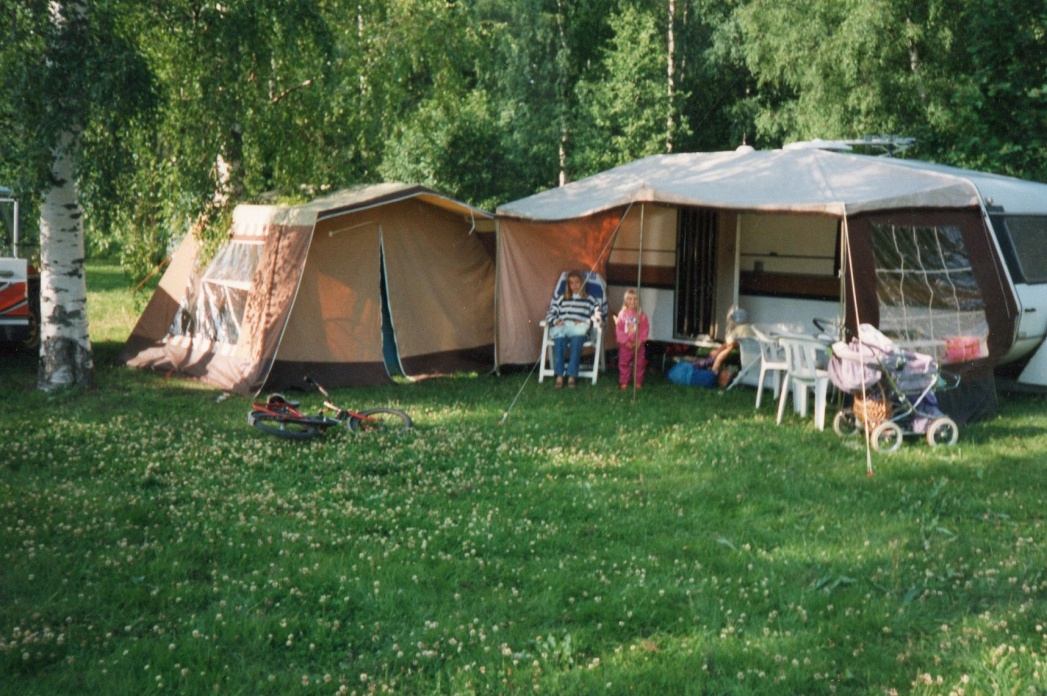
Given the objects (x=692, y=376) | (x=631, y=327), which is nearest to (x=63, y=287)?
(x=631, y=327)

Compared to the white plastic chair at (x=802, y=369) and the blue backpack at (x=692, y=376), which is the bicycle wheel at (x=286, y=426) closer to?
the white plastic chair at (x=802, y=369)

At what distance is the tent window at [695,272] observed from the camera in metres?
12.4

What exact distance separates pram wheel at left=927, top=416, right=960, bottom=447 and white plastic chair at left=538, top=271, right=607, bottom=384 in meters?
3.46

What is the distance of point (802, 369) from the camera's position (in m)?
9.55

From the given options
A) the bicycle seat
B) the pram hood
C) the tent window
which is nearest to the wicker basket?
the pram hood

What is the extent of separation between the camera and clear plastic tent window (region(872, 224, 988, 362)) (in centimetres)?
948

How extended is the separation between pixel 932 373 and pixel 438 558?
14.6ft

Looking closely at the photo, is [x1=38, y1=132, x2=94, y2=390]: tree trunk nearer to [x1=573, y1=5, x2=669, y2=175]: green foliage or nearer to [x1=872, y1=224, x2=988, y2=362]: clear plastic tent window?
[x1=872, y1=224, x2=988, y2=362]: clear plastic tent window

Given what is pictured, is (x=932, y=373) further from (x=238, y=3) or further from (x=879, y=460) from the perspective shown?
(x=238, y=3)

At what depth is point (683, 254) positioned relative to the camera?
1254cm

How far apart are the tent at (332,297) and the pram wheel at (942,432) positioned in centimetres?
496

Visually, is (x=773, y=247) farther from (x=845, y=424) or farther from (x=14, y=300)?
(x=14, y=300)

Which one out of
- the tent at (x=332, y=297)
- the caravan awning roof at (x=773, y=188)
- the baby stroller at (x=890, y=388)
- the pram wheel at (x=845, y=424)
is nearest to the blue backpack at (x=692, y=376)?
the caravan awning roof at (x=773, y=188)

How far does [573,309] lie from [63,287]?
4.62m
